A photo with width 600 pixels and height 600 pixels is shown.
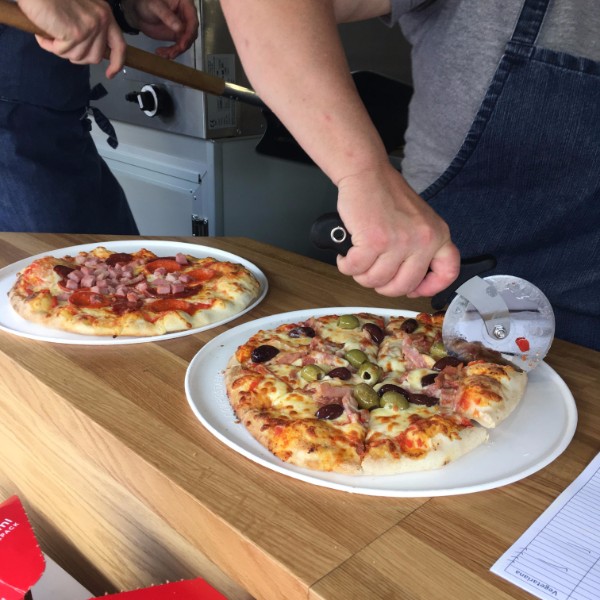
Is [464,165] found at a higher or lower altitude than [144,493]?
higher

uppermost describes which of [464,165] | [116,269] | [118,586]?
[464,165]

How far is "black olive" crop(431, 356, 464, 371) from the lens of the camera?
3.23 feet

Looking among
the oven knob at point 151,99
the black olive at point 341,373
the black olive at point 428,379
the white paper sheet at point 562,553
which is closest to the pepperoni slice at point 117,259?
the black olive at point 341,373

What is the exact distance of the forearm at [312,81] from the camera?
89cm

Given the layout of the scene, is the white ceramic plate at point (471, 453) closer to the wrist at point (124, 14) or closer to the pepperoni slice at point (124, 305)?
the pepperoni slice at point (124, 305)

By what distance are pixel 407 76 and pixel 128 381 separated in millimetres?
2233

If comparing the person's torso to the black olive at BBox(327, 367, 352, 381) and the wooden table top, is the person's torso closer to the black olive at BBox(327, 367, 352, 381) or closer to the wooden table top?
the wooden table top

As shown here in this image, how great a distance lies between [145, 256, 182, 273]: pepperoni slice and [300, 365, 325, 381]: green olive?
54 centimetres

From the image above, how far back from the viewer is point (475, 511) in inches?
29.8

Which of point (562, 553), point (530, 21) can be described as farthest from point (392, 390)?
point (530, 21)

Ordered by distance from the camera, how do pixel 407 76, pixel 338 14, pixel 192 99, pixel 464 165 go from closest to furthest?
pixel 338 14
pixel 464 165
pixel 192 99
pixel 407 76

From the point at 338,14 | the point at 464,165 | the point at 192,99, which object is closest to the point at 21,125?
the point at 192,99

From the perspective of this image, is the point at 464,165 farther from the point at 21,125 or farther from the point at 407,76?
the point at 407,76

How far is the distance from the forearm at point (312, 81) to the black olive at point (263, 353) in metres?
0.28
